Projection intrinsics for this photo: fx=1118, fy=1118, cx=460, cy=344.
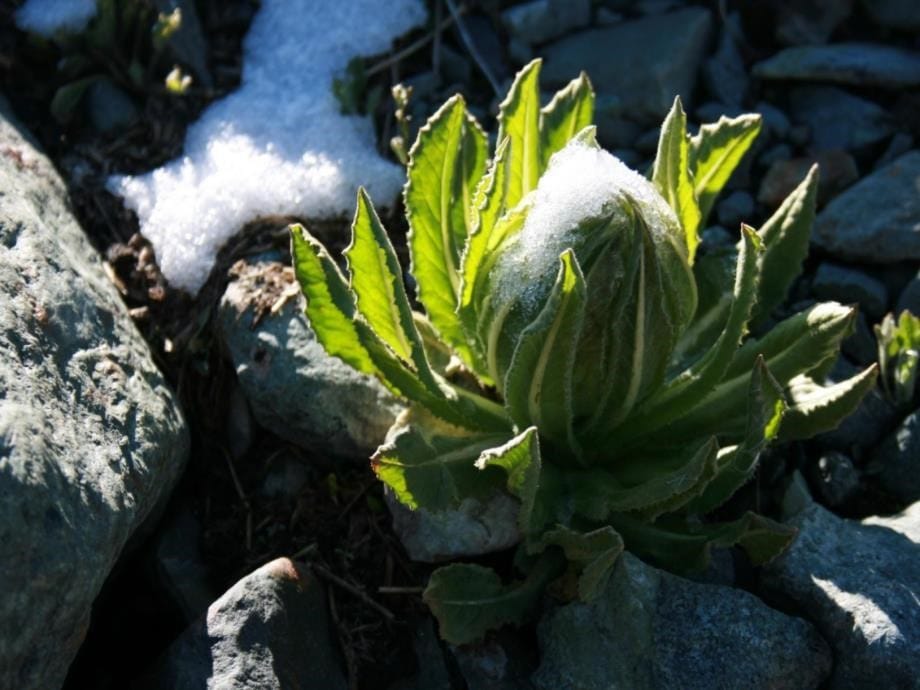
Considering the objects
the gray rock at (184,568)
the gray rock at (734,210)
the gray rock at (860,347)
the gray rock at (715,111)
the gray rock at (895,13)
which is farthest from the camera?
the gray rock at (895,13)

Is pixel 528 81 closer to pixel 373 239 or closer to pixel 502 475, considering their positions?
pixel 373 239

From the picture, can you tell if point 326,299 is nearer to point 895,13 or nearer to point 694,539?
point 694,539

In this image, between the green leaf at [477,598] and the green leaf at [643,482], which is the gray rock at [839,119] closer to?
the green leaf at [643,482]

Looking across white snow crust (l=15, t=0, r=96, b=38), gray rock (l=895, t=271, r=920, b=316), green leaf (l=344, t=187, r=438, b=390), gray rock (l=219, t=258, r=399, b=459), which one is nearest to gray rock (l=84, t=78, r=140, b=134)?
white snow crust (l=15, t=0, r=96, b=38)

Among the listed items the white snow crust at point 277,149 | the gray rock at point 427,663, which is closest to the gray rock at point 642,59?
the white snow crust at point 277,149

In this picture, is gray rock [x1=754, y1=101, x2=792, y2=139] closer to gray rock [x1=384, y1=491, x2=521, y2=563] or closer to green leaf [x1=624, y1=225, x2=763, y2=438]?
green leaf [x1=624, y1=225, x2=763, y2=438]

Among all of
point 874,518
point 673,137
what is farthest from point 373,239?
point 874,518

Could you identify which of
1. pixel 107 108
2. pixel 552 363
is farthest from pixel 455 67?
pixel 552 363
